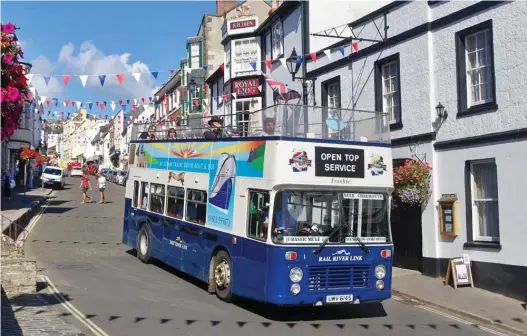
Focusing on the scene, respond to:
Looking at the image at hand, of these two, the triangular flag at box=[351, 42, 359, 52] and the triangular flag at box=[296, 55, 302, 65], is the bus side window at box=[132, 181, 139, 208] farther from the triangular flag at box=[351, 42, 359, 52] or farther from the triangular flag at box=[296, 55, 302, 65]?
the triangular flag at box=[351, 42, 359, 52]

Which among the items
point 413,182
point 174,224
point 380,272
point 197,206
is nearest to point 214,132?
point 197,206

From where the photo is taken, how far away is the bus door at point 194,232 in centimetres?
1102

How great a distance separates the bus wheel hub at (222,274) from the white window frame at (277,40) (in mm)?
13912

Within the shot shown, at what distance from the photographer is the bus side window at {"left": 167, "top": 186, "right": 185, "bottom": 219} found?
1211 cm

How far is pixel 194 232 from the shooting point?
11.4 meters

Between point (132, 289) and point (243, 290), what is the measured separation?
9.06ft

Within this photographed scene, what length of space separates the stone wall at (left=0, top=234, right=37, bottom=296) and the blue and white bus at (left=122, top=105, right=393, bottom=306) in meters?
3.17

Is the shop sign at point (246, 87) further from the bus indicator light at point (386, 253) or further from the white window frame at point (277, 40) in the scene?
the bus indicator light at point (386, 253)

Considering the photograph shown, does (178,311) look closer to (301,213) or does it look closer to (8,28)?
(301,213)

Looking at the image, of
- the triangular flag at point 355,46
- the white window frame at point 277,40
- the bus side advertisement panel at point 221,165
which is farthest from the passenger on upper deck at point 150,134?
the white window frame at point 277,40

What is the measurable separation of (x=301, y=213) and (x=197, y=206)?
3.18 metres

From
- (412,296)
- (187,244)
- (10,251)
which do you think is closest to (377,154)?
(412,296)

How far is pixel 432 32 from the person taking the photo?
13.4 m

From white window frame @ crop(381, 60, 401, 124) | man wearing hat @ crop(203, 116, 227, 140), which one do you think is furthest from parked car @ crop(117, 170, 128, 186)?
man wearing hat @ crop(203, 116, 227, 140)
